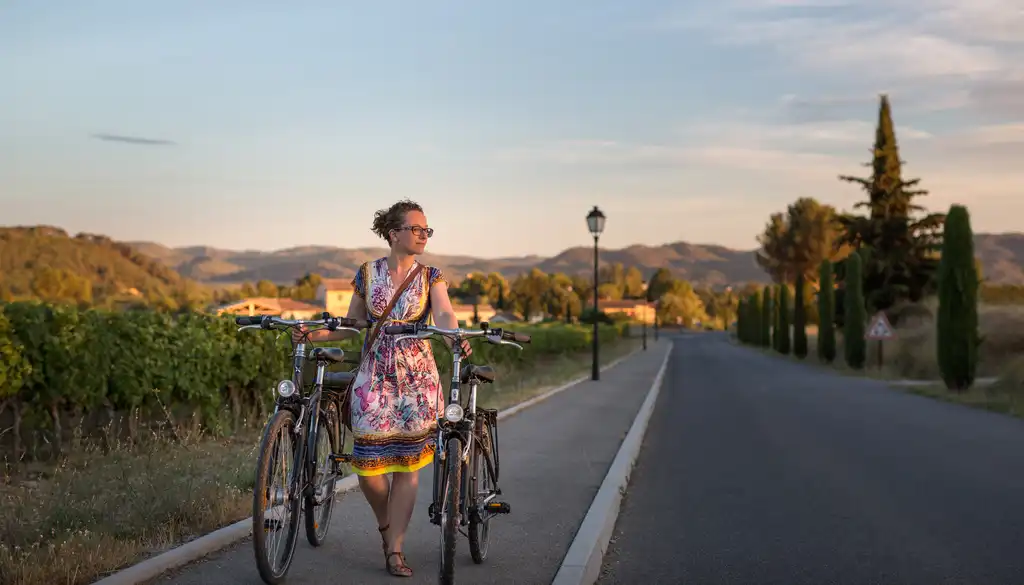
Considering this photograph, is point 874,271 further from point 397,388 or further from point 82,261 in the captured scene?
point 82,261

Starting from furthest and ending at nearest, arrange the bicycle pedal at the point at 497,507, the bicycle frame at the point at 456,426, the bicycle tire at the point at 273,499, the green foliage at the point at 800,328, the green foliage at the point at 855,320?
the green foliage at the point at 800,328, the green foliage at the point at 855,320, the bicycle pedal at the point at 497,507, the bicycle frame at the point at 456,426, the bicycle tire at the point at 273,499

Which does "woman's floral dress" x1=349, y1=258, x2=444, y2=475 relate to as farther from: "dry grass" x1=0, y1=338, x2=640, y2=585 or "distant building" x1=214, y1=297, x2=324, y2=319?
"dry grass" x1=0, y1=338, x2=640, y2=585

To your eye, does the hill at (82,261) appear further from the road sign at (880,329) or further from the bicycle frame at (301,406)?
the bicycle frame at (301,406)

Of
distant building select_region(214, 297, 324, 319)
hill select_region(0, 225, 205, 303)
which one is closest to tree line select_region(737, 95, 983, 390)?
distant building select_region(214, 297, 324, 319)

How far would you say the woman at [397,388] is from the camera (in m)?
5.84

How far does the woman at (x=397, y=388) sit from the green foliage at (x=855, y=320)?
127 feet

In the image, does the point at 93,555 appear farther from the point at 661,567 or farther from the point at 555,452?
the point at 555,452

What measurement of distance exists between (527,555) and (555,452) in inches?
224

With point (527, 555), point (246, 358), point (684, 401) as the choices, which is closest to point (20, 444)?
point (246, 358)

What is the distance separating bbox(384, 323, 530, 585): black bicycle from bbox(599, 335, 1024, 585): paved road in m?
0.95

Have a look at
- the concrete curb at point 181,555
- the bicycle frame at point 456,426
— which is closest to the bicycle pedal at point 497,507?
the bicycle frame at point 456,426

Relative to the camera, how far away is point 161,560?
580cm

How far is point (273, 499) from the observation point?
5.48 meters

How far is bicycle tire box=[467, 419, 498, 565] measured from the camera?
6.04m
